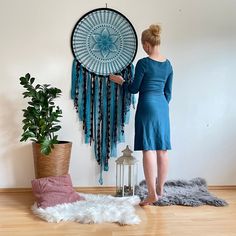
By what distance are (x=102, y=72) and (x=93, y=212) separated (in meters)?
1.25

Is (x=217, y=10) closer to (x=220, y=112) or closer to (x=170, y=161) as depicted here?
(x=220, y=112)

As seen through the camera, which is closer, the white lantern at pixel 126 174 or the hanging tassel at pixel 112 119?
the white lantern at pixel 126 174

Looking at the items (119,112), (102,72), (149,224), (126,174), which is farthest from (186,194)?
(102,72)

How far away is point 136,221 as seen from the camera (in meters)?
2.02

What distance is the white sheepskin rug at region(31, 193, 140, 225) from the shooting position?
203 centimetres

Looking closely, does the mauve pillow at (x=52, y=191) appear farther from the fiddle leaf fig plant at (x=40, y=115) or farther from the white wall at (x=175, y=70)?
the white wall at (x=175, y=70)

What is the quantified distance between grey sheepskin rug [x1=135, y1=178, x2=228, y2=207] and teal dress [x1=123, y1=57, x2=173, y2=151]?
434mm

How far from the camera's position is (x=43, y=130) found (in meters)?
2.45

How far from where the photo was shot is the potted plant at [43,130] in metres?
2.43

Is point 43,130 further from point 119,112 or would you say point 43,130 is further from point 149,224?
point 149,224

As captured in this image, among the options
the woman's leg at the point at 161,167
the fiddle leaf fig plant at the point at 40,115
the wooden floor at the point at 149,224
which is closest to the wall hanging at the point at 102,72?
the fiddle leaf fig plant at the point at 40,115

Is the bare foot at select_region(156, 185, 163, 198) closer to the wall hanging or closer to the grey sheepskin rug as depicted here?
the grey sheepskin rug

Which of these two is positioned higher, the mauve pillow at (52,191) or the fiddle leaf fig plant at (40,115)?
the fiddle leaf fig plant at (40,115)

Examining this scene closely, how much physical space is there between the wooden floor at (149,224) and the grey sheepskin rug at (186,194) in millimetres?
64
